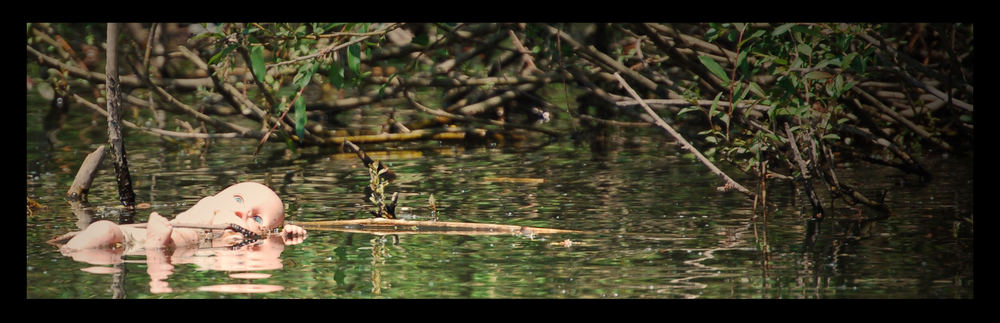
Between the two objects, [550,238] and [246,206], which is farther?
[550,238]

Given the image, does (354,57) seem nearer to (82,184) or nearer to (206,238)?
(206,238)

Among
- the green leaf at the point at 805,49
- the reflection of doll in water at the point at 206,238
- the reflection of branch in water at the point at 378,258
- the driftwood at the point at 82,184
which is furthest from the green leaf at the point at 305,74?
the green leaf at the point at 805,49

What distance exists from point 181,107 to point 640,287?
7.12m

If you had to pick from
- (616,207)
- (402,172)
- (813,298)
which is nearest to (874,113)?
(616,207)

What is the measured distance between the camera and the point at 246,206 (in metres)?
8.25

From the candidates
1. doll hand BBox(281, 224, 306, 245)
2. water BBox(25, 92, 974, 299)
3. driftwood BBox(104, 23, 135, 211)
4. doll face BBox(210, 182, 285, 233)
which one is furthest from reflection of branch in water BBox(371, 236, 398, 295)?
driftwood BBox(104, 23, 135, 211)

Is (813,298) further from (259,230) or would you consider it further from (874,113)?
(874,113)

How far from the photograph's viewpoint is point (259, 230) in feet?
27.3

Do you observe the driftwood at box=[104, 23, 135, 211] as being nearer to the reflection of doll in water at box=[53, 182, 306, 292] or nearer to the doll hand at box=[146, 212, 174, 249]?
the reflection of doll in water at box=[53, 182, 306, 292]

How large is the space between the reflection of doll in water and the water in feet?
0.22

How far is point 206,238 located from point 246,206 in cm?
28

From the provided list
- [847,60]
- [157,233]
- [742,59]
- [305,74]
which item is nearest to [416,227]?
[305,74]

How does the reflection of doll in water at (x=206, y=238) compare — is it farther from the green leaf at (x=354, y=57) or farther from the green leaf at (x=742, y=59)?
the green leaf at (x=742, y=59)

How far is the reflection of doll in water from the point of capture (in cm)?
779
